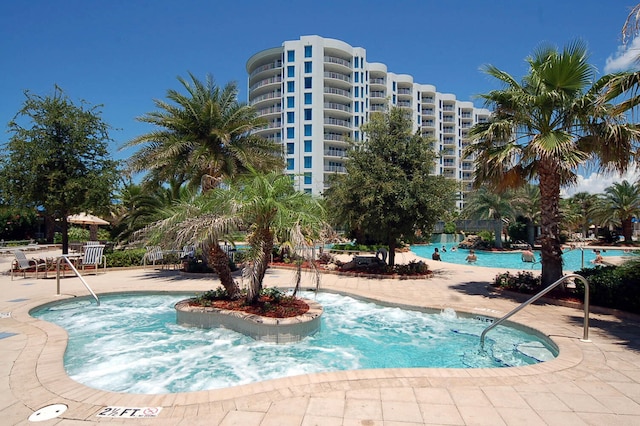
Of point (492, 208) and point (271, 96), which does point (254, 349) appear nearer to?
point (492, 208)

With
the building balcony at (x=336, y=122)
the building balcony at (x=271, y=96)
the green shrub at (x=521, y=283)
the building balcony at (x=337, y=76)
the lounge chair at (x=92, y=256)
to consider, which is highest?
the building balcony at (x=337, y=76)

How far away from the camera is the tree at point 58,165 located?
17312 mm

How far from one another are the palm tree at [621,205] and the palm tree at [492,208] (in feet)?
44.4

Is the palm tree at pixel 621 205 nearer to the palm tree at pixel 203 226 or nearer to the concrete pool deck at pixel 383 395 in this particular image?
the concrete pool deck at pixel 383 395

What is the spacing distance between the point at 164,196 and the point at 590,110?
20.7m

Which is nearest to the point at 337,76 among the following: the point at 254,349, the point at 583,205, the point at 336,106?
the point at 336,106

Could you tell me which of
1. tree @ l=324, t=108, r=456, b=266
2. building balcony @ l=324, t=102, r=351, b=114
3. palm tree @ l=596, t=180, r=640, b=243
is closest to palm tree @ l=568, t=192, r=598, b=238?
palm tree @ l=596, t=180, r=640, b=243

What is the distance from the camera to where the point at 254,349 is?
7.78m

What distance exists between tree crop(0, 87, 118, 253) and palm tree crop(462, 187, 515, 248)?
31095 mm

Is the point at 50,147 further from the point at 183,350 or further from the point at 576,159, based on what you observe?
the point at 576,159

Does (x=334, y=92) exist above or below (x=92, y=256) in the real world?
above

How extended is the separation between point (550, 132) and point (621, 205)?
39.4 m

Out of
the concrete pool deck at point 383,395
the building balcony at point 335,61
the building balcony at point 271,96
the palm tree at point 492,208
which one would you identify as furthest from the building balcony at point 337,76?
the concrete pool deck at point 383,395

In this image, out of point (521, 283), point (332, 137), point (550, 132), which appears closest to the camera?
point (550, 132)
